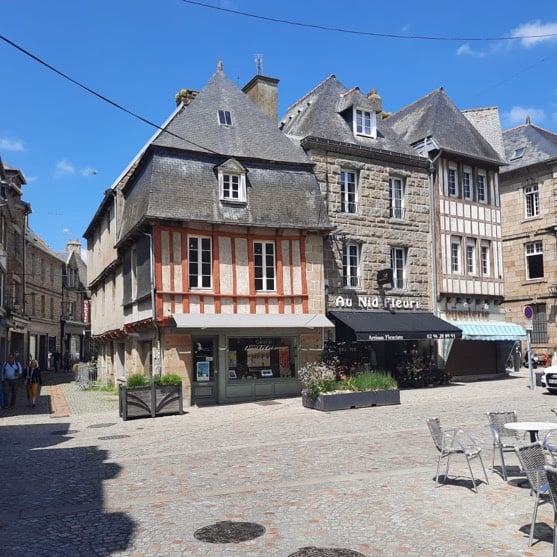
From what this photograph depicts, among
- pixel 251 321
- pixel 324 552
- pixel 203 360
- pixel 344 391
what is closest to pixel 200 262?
pixel 251 321

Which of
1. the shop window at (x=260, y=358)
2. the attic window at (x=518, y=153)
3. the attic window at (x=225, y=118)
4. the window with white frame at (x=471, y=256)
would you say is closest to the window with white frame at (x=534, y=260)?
the attic window at (x=518, y=153)

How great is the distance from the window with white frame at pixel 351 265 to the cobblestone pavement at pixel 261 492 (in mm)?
7076

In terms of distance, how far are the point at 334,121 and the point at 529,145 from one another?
14.2m

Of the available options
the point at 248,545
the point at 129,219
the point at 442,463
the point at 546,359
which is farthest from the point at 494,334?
the point at 248,545

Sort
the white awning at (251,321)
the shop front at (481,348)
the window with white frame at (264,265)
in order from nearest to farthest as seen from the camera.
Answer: the white awning at (251,321)
the window with white frame at (264,265)
the shop front at (481,348)

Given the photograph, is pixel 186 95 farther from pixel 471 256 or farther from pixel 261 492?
pixel 261 492

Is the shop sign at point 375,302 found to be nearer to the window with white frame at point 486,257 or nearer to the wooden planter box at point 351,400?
the window with white frame at point 486,257

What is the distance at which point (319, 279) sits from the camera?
18.4 metres

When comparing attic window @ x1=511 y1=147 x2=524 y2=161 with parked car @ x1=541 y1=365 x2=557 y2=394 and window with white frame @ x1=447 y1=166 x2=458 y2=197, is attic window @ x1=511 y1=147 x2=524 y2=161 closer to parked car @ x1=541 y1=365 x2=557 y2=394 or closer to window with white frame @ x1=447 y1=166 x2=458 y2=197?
window with white frame @ x1=447 y1=166 x2=458 y2=197

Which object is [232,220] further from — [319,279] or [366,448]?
[366,448]

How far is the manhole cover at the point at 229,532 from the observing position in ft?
17.4

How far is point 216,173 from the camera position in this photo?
17500 millimetres

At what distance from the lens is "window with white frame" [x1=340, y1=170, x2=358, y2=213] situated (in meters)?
19.9

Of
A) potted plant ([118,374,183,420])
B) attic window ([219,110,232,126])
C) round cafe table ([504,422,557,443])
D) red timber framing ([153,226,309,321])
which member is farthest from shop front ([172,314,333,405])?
round cafe table ([504,422,557,443])
